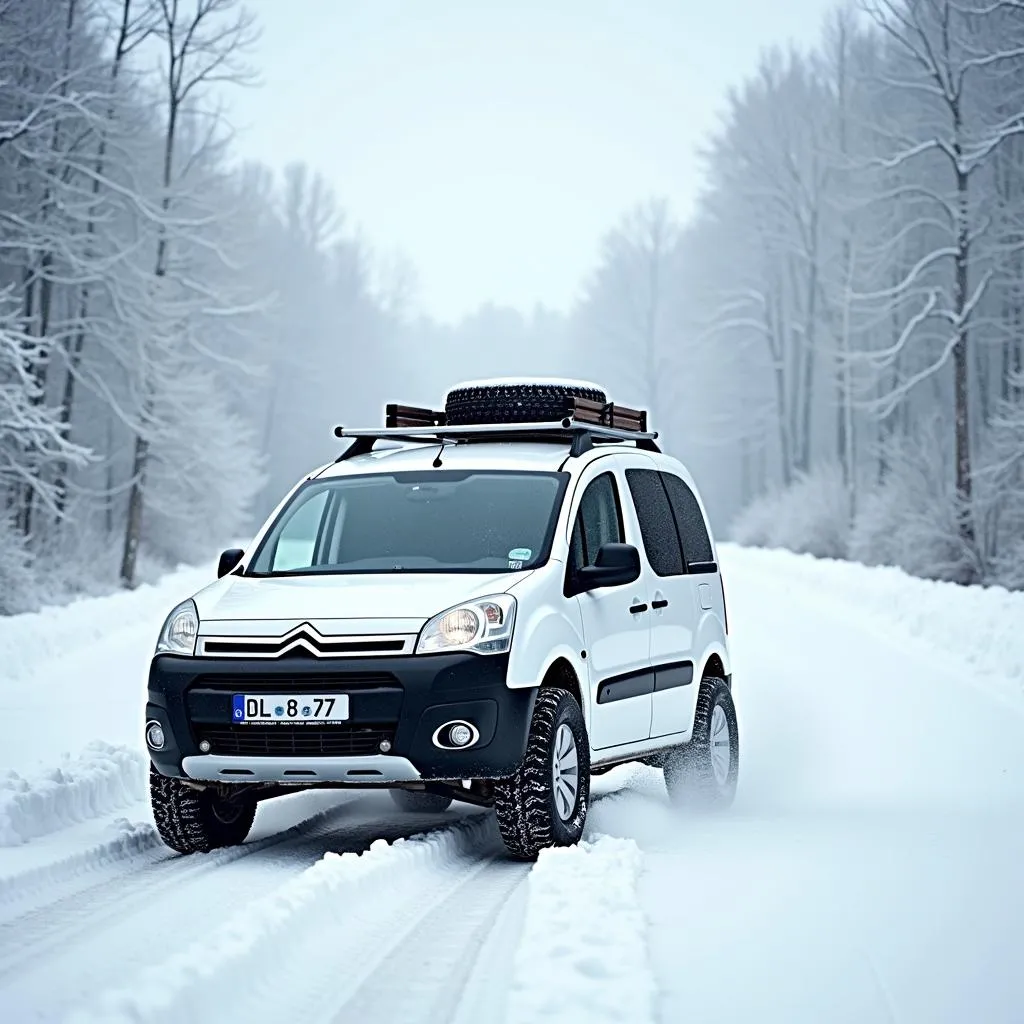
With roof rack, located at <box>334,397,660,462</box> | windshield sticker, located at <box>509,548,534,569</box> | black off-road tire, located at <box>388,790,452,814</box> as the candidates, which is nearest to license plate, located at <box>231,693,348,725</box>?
windshield sticker, located at <box>509,548,534,569</box>

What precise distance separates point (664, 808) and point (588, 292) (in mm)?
68139

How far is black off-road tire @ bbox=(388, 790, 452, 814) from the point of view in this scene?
887cm

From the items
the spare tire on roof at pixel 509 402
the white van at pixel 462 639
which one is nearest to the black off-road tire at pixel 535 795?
the white van at pixel 462 639

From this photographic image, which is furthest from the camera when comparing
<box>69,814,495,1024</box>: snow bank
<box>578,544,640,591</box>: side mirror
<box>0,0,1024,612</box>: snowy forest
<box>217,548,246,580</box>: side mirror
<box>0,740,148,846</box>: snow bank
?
<box>0,0,1024,612</box>: snowy forest

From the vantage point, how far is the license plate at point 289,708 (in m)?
6.66

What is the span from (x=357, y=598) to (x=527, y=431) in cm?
200

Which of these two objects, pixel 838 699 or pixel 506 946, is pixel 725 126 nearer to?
pixel 838 699

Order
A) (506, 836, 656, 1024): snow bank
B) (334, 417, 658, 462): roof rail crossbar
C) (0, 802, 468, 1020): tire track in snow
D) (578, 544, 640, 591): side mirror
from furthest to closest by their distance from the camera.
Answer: (334, 417, 658, 462): roof rail crossbar
(578, 544, 640, 591): side mirror
(0, 802, 468, 1020): tire track in snow
(506, 836, 656, 1024): snow bank

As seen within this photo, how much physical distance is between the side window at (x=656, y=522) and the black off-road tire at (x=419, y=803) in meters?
1.81

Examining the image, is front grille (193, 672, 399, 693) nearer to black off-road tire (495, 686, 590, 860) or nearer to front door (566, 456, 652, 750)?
black off-road tire (495, 686, 590, 860)

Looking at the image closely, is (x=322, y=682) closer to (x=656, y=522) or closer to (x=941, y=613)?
(x=656, y=522)

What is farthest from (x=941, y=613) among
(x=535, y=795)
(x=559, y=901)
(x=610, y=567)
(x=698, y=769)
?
(x=559, y=901)

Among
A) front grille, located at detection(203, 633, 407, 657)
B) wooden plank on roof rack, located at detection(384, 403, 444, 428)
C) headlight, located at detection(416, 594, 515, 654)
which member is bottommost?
front grille, located at detection(203, 633, 407, 657)

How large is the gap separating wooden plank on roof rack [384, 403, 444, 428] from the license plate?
8.12 feet
